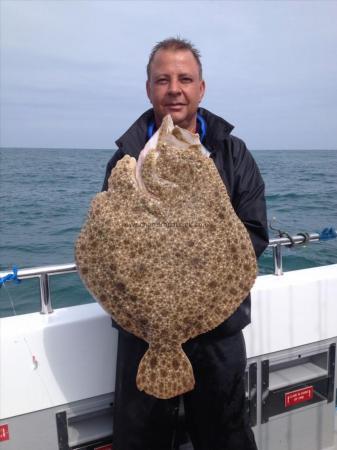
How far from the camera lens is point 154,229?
6.28 feet

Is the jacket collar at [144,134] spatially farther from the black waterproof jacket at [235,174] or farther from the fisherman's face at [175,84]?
the fisherman's face at [175,84]

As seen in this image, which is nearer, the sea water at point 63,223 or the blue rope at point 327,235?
the blue rope at point 327,235

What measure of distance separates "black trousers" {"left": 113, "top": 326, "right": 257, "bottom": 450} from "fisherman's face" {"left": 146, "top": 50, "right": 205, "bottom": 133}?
121 centimetres

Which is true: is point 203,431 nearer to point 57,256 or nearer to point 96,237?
point 96,237

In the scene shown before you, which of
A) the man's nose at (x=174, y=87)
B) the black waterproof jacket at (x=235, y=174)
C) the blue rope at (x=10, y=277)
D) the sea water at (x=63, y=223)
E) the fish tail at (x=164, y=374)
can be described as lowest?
the sea water at (x=63, y=223)

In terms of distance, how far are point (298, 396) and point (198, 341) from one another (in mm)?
1396

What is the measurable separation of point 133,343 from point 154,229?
80 centimetres

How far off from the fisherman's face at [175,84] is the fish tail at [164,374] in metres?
1.21

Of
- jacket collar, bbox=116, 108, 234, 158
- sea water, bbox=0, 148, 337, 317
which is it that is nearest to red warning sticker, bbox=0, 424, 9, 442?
sea water, bbox=0, 148, 337, 317

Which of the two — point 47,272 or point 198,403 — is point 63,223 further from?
point 198,403

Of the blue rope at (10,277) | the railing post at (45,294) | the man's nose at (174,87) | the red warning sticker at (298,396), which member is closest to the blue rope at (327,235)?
the red warning sticker at (298,396)

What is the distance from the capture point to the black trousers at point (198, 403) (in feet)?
7.82

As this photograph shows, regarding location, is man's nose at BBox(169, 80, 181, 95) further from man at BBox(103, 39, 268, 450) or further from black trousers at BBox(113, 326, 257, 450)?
black trousers at BBox(113, 326, 257, 450)

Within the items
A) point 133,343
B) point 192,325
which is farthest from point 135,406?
point 192,325
